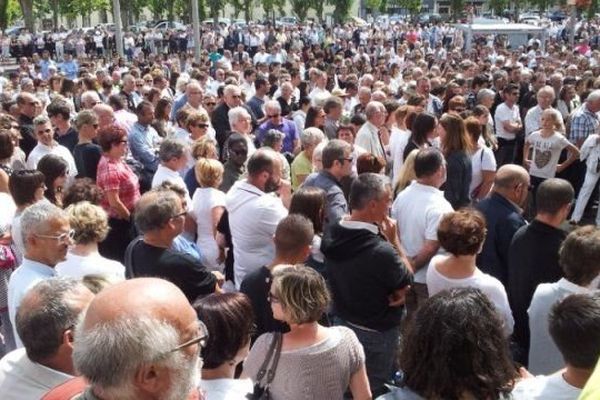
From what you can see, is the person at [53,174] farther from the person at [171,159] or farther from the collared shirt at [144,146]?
the collared shirt at [144,146]

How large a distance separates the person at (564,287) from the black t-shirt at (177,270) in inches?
71.1

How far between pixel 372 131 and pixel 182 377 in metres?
6.06

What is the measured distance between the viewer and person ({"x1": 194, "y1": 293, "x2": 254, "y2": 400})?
260cm

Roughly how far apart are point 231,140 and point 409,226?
2.11 meters

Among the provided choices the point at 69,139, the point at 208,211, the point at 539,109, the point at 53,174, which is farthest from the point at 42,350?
the point at 539,109

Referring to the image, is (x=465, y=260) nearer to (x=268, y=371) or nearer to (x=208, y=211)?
(x=268, y=371)

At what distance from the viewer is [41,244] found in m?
3.77

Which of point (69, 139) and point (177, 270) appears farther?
point (69, 139)

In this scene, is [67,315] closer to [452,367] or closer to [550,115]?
[452,367]

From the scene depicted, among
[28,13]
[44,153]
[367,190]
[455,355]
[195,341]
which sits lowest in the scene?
[44,153]

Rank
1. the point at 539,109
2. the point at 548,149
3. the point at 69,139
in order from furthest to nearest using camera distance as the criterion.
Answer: the point at 539,109, the point at 548,149, the point at 69,139

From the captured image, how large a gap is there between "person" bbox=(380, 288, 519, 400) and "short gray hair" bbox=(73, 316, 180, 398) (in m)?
0.87

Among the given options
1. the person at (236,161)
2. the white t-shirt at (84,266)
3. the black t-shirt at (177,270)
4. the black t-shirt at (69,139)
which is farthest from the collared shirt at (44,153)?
the black t-shirt at (177,270)

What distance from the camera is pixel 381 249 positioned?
376 cm
